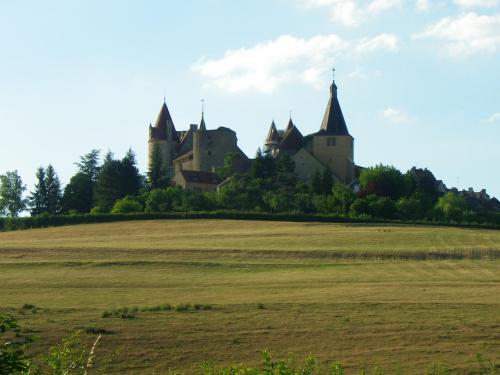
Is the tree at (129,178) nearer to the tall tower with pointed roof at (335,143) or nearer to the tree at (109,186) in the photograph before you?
the tree at (109,186)

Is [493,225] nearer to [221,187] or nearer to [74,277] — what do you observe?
[221,187]

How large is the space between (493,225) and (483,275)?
34793 millimetres

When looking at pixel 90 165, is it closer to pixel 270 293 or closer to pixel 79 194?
pixel 79 194

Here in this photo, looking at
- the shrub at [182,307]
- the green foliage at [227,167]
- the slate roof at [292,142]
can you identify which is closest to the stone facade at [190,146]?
the green foliage at [227,167]

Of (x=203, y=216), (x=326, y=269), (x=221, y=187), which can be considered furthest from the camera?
(x=221, y=187)

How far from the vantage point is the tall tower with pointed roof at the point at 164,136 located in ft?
405

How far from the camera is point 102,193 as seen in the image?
10844cm

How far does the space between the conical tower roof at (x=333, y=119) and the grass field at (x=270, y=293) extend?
37.4 m

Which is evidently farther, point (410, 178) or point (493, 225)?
point (410, 178)

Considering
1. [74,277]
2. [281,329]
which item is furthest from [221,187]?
[281,329]

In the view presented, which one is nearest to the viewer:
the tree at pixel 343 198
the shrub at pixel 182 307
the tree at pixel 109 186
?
A: the shrub at pixel 182 307

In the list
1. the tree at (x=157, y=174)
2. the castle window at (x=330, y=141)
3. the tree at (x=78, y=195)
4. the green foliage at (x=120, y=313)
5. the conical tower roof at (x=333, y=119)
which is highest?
Result: the conical tower roof at (x=333, y=119)

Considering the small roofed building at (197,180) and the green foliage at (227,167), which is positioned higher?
the green foliage at (227,167)

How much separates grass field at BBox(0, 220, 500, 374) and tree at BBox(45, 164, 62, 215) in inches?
1848
